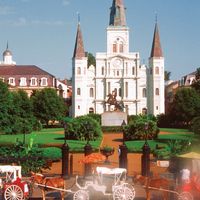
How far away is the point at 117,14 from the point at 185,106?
93.6 ft

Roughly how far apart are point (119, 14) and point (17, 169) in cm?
7625

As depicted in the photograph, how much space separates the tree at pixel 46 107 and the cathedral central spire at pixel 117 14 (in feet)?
75.3

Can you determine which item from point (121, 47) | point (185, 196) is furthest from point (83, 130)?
point (121, 47)

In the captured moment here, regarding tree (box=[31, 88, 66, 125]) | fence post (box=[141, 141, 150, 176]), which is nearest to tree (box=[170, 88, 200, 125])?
tree (box=[31, 88, 66, 125])

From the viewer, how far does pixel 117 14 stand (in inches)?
3418

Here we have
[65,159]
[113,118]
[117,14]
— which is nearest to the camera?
[65,159]

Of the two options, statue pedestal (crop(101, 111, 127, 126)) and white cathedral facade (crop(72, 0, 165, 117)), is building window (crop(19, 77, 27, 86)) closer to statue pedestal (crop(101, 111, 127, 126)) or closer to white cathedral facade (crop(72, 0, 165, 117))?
white cathedral facade (crop(72, 0, 165, 117))

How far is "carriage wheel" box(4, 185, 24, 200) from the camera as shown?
39.8 feet

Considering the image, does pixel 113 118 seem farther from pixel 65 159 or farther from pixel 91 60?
pixel 91 60

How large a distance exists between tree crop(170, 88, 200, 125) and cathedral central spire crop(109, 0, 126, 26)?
2355 centimetres

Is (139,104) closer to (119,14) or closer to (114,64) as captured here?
(114,64)

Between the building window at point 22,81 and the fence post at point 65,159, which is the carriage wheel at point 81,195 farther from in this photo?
the building window at point 22,81

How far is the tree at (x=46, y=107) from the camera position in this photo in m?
68.9

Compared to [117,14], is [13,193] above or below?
below
